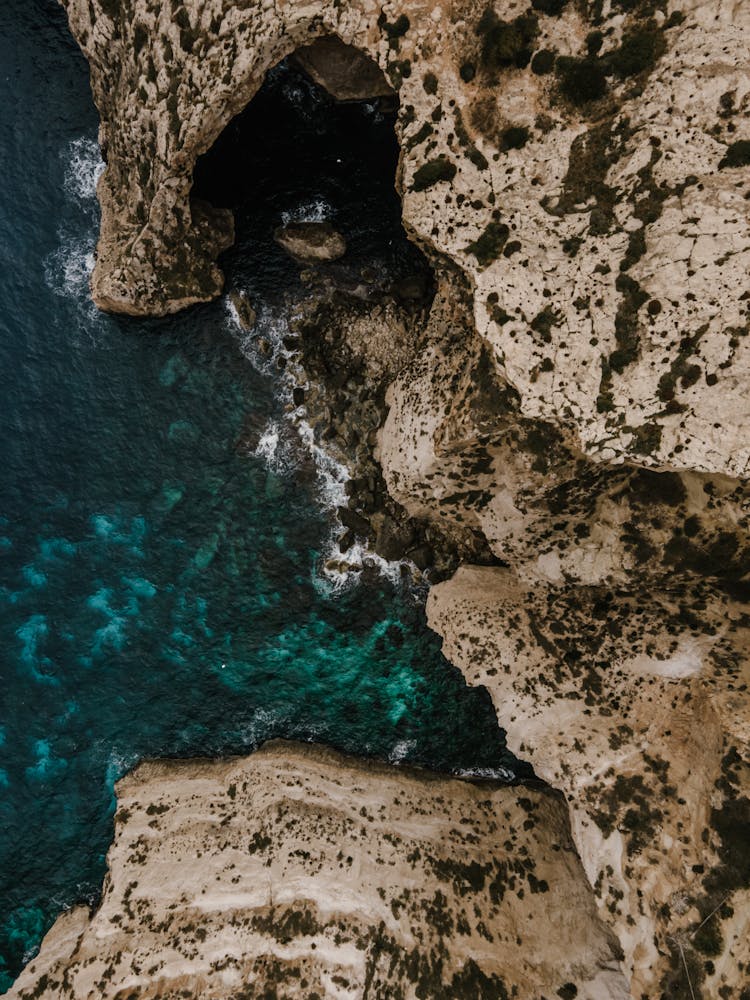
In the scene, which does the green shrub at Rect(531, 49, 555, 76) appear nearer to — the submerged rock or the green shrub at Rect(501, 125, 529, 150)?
the green shrub at Rect(501, 125, 529, 150)

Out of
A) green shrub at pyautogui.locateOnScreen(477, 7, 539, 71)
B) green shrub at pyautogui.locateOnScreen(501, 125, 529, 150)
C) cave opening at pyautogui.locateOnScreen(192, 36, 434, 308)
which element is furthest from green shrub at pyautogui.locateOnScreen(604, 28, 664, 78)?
cave opening at pyautogui.locateOnScreen(192, 36, 434, 308)

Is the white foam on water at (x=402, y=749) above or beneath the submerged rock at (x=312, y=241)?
beneath

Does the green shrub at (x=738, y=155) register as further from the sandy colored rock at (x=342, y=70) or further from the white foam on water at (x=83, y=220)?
the white foam on water at (x=83, y=220)

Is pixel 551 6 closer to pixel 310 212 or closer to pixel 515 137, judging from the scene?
pixel 515 137

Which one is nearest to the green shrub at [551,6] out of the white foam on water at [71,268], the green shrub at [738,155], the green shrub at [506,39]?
the green shrub at [506,39]

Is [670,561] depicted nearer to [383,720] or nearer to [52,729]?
[383,720]

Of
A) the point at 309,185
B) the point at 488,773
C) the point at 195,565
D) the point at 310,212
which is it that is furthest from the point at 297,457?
the point at 488,773
